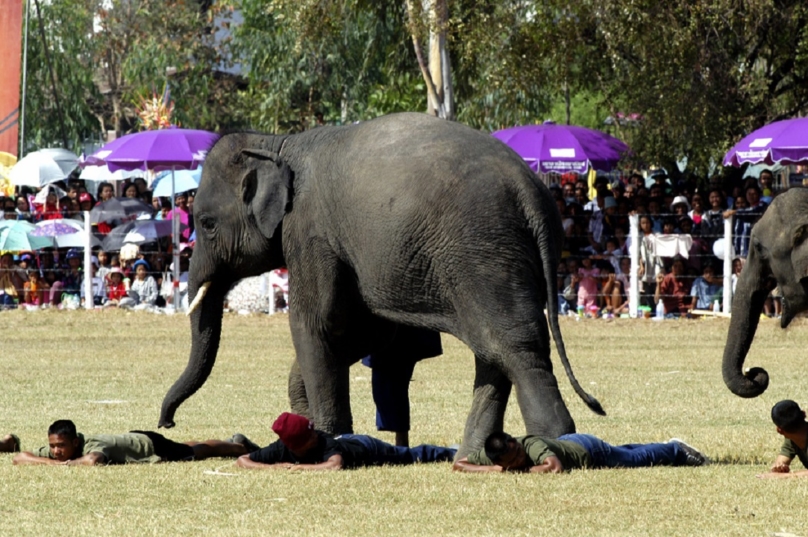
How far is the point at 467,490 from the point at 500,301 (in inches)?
51.6

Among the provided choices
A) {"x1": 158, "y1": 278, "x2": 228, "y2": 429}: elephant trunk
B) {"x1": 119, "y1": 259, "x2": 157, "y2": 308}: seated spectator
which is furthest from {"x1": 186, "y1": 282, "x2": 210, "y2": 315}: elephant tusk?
{"x1": 119, "y1": 259, "x2": 157, "y2": 308}: seated spectator

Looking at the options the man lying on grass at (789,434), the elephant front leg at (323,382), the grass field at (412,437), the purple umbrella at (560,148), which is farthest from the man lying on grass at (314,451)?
the purple umbrella at (560,148)

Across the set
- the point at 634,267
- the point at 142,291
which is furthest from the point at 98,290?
the point at 634,267

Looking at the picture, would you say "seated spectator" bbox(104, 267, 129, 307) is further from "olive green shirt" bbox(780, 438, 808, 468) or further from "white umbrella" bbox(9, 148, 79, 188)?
"olive green shirt" bbox(780, 438, 808, 468)

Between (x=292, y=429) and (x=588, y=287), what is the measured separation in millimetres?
14322

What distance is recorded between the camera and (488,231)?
8.57 meters

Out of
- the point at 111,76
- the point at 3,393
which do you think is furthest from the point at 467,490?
the point at 111,76

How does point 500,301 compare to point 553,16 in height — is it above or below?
below

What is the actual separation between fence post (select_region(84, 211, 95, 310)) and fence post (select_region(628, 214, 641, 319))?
27.2 ft

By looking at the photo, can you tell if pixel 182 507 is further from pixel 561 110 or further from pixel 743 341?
pixel 561 110

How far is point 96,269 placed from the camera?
24438 mm

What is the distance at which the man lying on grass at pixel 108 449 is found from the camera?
8.84 meters

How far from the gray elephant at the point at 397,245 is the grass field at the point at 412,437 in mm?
769

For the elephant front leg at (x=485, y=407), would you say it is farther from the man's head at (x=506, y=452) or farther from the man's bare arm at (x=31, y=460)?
the man's bare arm at (x=31, y=460)
